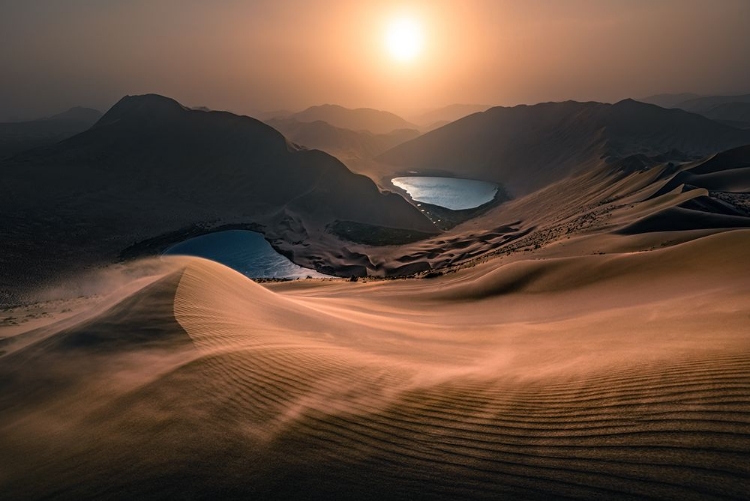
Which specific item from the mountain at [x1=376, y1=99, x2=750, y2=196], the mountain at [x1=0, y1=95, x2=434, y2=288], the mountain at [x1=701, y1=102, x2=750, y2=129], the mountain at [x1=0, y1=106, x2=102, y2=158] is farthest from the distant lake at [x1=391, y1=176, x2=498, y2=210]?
the mountain at [x1=701, y1=102, x2=750, y2=129]

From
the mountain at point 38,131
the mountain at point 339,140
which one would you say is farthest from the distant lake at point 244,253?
the mountain at point 38,131

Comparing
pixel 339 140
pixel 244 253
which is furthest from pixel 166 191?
pixel 339 140

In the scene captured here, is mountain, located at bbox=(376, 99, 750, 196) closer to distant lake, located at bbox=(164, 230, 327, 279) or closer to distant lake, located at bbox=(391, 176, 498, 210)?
distant lake, located at bbox=(391, 176, 498, 210)

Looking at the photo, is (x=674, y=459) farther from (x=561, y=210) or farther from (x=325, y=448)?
(x=561, y=210)

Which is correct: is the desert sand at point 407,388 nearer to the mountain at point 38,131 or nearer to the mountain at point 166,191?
the mountain at point 166,191

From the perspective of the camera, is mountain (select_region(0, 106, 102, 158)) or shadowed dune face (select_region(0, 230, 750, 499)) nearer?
shadowed dune face (select_region(0, 230, 750, 499))

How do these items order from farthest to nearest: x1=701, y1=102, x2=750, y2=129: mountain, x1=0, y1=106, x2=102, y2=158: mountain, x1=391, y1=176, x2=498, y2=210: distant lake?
x1=701, y1=102, x2=750, y2=129: mountain, x1=0, y1=106, x2=102, y2=158: mountain, x1=391, y1=176, x2=498, y2=210: distant lake

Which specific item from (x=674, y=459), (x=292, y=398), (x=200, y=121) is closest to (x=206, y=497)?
(x=292, y=398)
